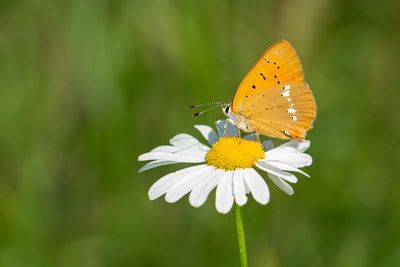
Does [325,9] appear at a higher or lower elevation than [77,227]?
higher

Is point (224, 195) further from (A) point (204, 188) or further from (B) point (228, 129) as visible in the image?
(B) point (228, 129)

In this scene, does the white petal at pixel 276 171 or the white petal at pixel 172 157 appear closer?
the white petal at pixel 276 171

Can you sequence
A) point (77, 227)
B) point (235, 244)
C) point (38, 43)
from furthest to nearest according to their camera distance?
1. point (38, 43)
2. point (77, 227)
3. point (235, 244)

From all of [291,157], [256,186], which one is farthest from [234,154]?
[256,186]

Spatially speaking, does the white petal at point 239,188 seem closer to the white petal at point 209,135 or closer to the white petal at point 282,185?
the white petal at point 282,185

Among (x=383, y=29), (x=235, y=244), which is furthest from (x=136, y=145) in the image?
(x=383, y=29)

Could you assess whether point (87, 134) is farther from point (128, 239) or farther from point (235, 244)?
point (235, 244)

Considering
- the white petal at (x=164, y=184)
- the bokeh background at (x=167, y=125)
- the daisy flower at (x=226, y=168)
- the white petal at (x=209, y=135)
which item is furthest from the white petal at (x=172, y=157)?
the bokeh background at (x=167, y=125)
